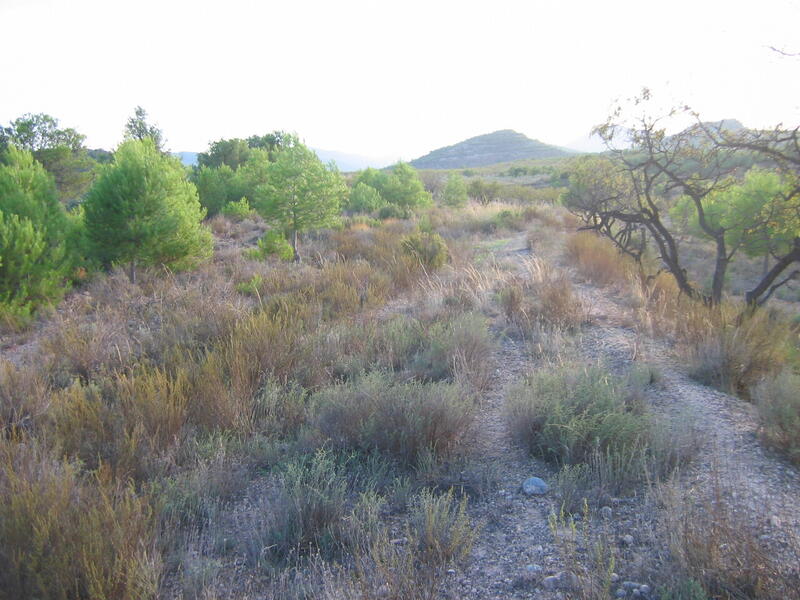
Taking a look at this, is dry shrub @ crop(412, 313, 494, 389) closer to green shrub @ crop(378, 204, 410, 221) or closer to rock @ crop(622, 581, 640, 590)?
rock @ crop(622, 581, 640, 590)

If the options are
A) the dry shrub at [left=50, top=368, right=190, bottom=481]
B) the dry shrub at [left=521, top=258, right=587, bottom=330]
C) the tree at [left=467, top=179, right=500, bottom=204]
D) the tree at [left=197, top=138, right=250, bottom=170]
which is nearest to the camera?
the dry shrub at [left=50, top=368, right=190, bottom=481]

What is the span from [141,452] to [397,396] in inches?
62.7

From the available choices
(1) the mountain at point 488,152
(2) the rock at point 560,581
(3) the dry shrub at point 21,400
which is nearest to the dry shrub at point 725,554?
(2) the rock at point 560,581

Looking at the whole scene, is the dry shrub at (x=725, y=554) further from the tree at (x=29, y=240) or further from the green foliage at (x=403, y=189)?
the green foliage at (x=403, y=189)

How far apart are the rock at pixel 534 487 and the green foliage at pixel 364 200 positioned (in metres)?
16.0

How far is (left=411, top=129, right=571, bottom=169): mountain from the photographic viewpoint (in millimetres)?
95312

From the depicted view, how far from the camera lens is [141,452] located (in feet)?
9.55

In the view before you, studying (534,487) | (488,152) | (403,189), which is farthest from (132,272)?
(488,152)

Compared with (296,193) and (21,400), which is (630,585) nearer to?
(21,400)

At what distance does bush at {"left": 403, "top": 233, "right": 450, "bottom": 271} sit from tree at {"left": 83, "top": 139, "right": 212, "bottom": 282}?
396 centimetres

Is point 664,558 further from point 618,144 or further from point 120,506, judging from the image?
point 618,144

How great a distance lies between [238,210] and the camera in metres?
15.1

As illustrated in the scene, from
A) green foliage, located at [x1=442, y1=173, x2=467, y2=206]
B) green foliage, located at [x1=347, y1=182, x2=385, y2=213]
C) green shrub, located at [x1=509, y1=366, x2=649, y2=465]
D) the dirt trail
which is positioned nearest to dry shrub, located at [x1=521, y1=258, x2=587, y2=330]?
the dirt trail

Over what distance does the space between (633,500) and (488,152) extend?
10427 cm
